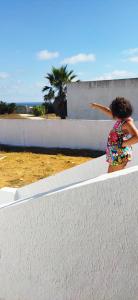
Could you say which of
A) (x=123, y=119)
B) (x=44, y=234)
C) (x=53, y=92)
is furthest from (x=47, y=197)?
(x=53, y=92)

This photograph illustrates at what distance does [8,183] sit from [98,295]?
21.1 feet

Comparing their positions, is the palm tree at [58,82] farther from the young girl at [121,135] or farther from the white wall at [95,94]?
the young girl at [121,135]

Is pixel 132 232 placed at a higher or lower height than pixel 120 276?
higher

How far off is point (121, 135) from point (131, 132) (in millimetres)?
221

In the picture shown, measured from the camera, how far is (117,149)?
10.5 ft

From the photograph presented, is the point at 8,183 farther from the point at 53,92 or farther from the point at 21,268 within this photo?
the point at 53,92

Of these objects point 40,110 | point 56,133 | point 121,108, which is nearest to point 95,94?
point 56,133

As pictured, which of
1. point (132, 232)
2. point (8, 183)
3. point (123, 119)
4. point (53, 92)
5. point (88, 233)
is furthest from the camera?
point (53, 92)

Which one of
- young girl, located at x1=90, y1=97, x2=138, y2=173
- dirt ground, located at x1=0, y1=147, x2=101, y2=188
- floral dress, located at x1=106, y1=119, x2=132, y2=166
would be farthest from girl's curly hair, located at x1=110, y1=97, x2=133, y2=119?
dirt ground, located at x1=0, y1=147, x2=101, y2=188

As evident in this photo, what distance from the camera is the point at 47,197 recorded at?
2.38m

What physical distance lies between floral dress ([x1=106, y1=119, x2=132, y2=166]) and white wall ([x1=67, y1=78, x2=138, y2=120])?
38.9 feet

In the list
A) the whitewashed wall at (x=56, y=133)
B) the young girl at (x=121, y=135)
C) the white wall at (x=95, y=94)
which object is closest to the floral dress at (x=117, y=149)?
the young girl at (x=121, y=135)

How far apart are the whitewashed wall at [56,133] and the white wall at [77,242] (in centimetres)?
984

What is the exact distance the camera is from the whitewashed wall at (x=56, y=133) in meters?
12.5
